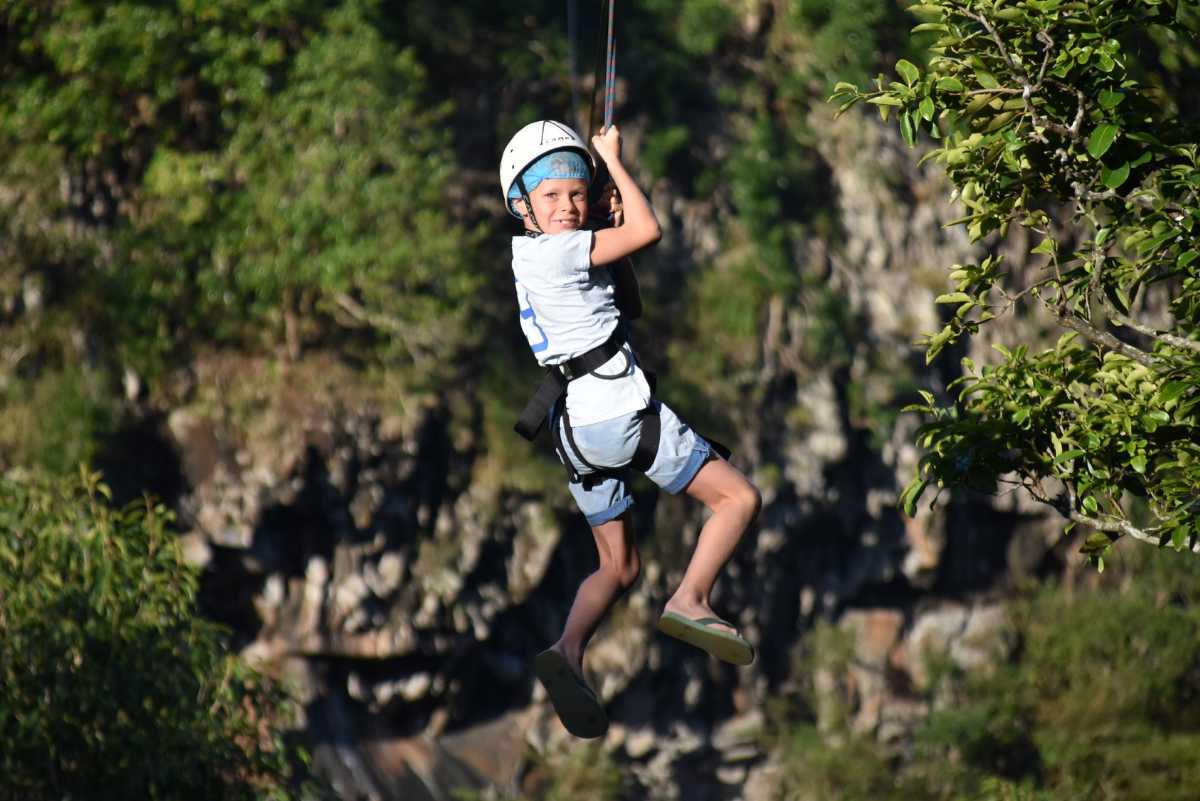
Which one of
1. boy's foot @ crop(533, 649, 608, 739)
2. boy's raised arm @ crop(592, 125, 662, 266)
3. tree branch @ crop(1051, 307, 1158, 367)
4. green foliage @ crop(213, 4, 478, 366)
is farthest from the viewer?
green foliage @ crop(213, 4, 478, 366)

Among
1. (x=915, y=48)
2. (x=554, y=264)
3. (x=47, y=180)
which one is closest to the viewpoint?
(x=554, y=264)

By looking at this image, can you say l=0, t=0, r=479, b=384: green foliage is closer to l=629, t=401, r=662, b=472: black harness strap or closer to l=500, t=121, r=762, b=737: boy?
l=500, t=121, r=762, b=737: boy

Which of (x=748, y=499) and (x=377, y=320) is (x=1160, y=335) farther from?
(x=377, y=320)

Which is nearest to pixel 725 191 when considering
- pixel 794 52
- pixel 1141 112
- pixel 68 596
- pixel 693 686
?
pixel 794 52

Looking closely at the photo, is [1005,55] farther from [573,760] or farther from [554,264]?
[573,760]

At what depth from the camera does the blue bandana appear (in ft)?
26.2

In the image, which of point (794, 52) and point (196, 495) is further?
point (794, 52)

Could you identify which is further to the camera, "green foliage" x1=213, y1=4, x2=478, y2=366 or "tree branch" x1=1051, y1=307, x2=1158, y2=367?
"green foliage" x1=213, y1=4, x2=478, y2=366

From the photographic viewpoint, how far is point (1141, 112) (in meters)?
9.48

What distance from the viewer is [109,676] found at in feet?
52.4

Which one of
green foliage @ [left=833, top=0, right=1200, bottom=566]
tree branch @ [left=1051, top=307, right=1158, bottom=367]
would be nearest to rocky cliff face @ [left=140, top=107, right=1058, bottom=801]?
green foliage @ [left=833, top=0, right=1200, bottom=566]

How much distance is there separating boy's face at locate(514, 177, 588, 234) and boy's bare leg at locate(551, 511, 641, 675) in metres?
1.28

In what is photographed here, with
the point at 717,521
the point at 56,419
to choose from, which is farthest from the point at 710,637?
the point at 56,419

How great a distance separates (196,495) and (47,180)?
15.8 feet
